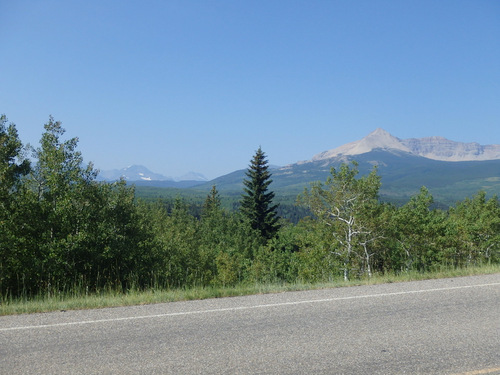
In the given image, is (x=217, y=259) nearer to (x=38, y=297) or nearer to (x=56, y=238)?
(x=56, y=238)

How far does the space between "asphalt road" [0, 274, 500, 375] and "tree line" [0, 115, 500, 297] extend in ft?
9.59

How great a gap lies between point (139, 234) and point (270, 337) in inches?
581

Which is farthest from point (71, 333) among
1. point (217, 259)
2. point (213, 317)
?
point (217, 259)

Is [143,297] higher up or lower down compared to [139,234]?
lower down

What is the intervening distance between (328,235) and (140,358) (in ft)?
66.3

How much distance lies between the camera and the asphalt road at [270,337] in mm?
4465

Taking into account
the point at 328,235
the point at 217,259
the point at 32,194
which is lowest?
the point at 217,259

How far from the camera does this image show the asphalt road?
4465 mm

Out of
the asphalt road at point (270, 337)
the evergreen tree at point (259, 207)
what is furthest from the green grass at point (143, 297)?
the evergreen tree at point (259, 207)

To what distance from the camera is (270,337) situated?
17.5ft

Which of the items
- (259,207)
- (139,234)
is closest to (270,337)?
(139,234)

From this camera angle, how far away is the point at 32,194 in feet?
44.0

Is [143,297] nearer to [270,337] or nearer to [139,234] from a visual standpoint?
[270,337]

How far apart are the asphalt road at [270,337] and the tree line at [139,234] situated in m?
2.92
